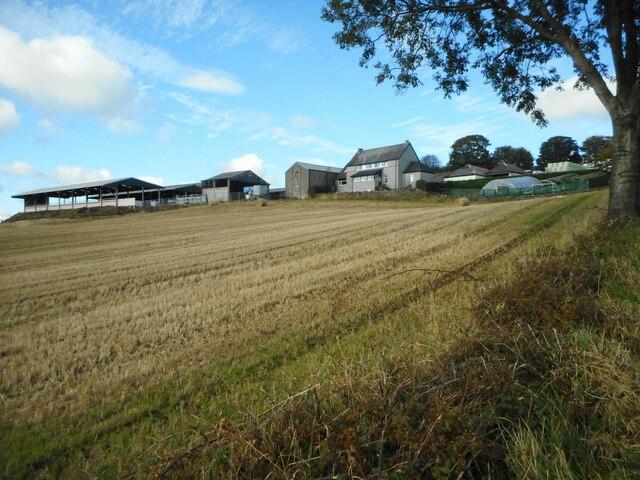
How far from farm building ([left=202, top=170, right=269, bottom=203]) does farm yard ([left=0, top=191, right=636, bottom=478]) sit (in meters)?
53.2

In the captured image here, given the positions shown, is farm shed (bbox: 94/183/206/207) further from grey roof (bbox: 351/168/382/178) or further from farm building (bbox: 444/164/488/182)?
farm building (bbox: 444/164/488/182)

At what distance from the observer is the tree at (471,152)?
100 metres

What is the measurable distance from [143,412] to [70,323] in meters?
3.27

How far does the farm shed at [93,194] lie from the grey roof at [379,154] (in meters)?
34.6

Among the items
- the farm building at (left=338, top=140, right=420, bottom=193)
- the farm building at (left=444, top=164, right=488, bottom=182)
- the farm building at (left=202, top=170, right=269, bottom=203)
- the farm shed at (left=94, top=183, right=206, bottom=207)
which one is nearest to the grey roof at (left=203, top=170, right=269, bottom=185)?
the farm building at (left=202, top=170, right=269, bottom=203)

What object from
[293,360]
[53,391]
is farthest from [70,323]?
[293,360]

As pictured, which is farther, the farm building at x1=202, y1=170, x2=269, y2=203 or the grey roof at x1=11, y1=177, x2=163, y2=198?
the farm building at x1=202, y1=170, x2=269, y2=203

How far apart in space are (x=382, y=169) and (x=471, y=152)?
5080 cm

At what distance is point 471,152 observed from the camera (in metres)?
103

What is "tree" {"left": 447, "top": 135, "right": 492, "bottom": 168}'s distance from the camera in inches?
3949

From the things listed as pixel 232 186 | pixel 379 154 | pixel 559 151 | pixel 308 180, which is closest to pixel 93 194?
pixel 232 186

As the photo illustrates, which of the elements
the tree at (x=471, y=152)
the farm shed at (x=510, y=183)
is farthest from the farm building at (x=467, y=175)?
the tree at (x=471, y=152)

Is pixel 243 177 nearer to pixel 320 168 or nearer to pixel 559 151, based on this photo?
pixel 320 168

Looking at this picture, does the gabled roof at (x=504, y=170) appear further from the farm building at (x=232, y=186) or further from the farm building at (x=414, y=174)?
the farm building at (x=232, y=186)
